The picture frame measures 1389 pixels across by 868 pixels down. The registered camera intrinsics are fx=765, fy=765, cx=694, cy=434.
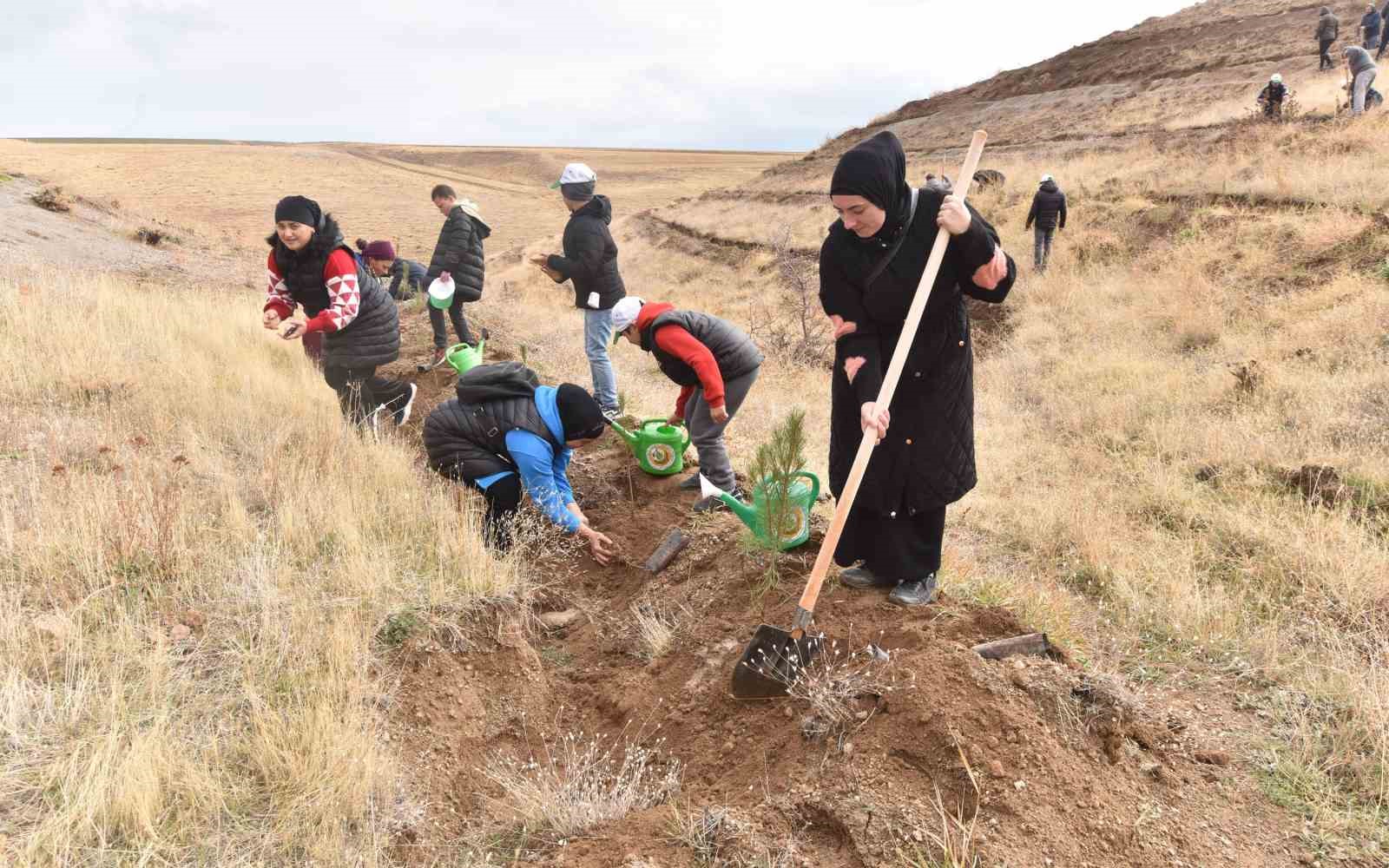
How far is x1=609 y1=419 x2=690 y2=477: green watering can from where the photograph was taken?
498 centimetres

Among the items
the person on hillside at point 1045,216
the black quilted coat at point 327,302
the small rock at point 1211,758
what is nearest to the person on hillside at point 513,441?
the black quilted coat at point 327,302

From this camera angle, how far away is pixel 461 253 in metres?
7.36

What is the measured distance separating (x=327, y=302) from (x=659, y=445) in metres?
2.31

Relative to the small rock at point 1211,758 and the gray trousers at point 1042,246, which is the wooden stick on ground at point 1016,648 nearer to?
the small rock at point 1211,758

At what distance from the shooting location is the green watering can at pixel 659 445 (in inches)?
196

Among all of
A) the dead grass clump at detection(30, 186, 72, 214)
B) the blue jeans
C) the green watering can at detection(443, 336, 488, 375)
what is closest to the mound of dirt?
the blue jeans

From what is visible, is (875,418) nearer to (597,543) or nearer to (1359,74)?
(597,543)

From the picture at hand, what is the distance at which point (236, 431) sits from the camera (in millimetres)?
5078

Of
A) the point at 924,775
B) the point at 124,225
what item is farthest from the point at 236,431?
the point at 124,225

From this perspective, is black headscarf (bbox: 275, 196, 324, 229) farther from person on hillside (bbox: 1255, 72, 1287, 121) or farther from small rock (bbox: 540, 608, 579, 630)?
person on hillside (bbox: 1255, 72, 1287, 121)

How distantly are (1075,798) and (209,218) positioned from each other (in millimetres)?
37168

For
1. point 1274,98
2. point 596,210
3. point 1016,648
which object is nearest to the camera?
point 1016,648

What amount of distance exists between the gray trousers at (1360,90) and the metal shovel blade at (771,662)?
17.1 m

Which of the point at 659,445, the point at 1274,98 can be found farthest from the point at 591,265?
the point at 1274,98
